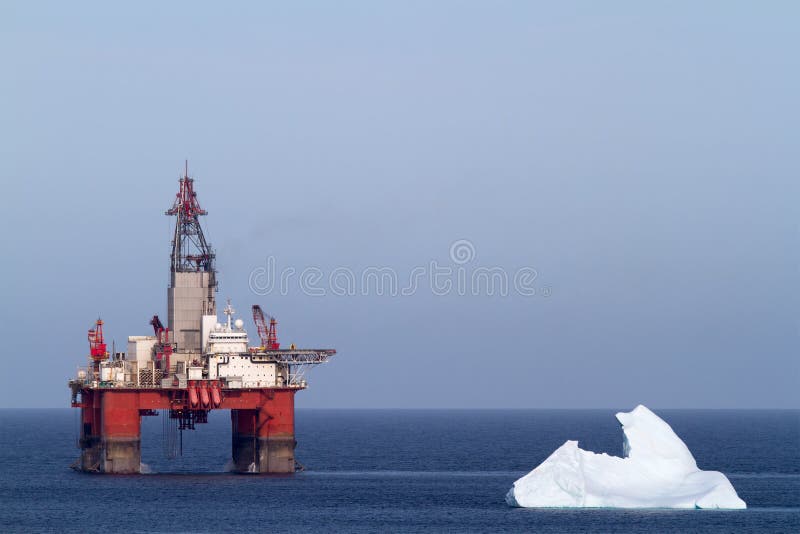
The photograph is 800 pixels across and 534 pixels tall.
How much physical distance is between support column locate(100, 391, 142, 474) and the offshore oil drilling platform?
0.05m

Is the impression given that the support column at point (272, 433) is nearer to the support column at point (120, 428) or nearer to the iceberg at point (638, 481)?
the support column at point (120, 428)

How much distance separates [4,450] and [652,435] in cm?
7310

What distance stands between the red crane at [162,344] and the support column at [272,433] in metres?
5.17

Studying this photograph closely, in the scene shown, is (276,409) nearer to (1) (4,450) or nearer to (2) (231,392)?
(2) (231,392)

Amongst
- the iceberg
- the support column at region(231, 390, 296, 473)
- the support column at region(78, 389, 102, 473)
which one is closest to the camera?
the iceberg

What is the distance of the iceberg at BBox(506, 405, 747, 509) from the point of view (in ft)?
213

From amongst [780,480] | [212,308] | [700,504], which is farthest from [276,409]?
[780,480]

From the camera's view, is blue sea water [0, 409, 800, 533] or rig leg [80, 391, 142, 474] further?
rig leg [80, 391, 142, 474]

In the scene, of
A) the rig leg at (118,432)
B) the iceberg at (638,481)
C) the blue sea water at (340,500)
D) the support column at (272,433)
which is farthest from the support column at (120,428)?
the iceberg at (638,481)

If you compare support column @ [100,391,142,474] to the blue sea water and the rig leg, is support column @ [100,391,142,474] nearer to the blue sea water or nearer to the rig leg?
the rig leg

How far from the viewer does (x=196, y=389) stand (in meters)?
78.0

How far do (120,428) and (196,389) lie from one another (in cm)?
466

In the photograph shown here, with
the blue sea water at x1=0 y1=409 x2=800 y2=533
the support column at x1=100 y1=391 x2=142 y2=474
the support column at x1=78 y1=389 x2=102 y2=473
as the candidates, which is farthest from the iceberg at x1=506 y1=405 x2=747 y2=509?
the support column at x1=78 y1=389 x2=102 y2=473

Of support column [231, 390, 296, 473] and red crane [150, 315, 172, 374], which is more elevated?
red crane [150, 315, 172, 374]
